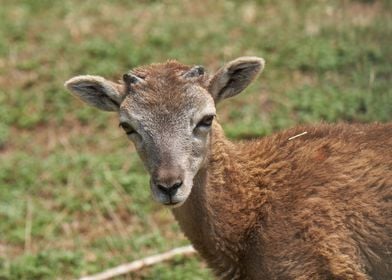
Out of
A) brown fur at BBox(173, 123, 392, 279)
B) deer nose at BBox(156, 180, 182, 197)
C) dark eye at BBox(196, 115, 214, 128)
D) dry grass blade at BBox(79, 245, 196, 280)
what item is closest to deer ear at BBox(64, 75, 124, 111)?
dark eye at BBox(196, 115, 214, 128)

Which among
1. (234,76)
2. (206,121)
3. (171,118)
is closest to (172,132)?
(171,118)

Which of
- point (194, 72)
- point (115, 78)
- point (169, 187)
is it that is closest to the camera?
point (169, 187)

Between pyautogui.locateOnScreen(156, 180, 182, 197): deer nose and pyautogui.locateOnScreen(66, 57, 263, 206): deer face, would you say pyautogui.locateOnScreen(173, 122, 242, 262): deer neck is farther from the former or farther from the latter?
pyautogui.locateOnScreen(156, 180, 182, 197): deer nose

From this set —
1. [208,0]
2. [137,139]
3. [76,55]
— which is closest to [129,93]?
[137,139]

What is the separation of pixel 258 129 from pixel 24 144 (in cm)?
338

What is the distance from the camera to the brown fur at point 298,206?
22.4 ft

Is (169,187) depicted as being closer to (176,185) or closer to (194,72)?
(176,185)

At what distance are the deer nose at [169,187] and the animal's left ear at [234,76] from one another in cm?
112

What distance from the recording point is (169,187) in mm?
6531

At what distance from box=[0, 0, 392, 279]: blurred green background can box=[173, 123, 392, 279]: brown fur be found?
2168mm

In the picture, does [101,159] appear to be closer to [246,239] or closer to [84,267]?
[84,267]

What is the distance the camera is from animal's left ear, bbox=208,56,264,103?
289 inches

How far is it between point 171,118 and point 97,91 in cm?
104

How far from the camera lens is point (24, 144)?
1196 centimetres
